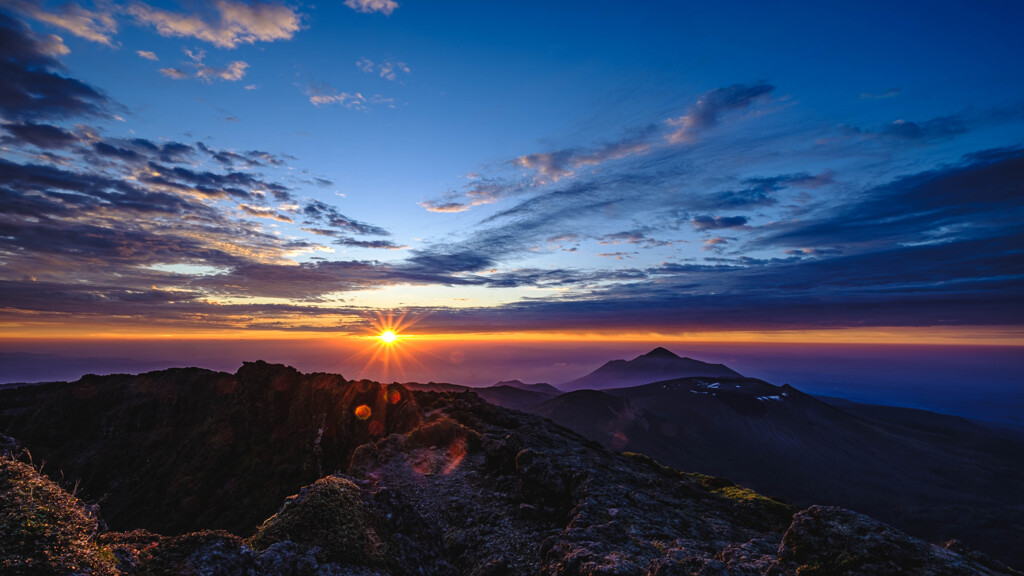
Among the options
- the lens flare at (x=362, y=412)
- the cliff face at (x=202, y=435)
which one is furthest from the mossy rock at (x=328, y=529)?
the lens flare at (x=362, y=412)

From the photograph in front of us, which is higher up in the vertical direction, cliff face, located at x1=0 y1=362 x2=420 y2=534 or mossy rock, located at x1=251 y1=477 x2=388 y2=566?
mossy rock, located at x1=251 y1=477 x2=388 y2=566

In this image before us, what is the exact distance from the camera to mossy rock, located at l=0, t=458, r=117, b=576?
25.0 ft

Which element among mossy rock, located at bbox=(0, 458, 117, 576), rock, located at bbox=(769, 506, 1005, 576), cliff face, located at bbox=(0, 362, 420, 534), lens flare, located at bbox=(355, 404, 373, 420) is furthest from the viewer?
lens flare, located at bbox=(355, 404, 373, 420)

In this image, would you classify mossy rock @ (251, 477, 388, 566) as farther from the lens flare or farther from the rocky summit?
the lens flare

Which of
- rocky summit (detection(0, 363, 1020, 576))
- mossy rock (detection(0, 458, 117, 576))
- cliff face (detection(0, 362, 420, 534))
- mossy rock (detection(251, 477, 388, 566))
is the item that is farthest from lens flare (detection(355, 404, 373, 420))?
mossy rock (detection(0, 458, 117, 576))

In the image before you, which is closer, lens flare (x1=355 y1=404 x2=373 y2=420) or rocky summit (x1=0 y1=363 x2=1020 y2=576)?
rocky summit (x1=0 y1=363 x2=1020 y2=576)

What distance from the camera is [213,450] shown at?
219 ft

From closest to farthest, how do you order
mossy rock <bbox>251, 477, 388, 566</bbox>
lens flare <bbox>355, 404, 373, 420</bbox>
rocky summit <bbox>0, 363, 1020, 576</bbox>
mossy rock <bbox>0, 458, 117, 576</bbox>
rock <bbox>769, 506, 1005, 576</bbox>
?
mossy rock <bbox>0, 458, 117, 576</bbox> < rocky summit <bbox>0, 363, 1020, 576</bbox> < rock <bbox>769, 506, 1005, 576</bbox> < mossy rock <bbox>251, 477, 388, 566</bbox> < lens flare <bbox>355, 404, 373, 420</bbox>

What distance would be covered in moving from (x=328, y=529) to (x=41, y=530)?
832 cm

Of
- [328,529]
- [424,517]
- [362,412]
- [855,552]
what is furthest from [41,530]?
[362,412]

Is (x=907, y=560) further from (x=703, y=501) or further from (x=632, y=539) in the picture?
(x=703, y=501)

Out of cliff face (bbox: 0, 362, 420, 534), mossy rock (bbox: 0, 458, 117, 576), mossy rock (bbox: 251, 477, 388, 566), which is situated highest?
mossy rock (bbox: 0, 458, 117, 576)

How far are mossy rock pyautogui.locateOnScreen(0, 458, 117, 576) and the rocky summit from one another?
0.03m

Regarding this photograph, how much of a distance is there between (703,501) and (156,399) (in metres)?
112
